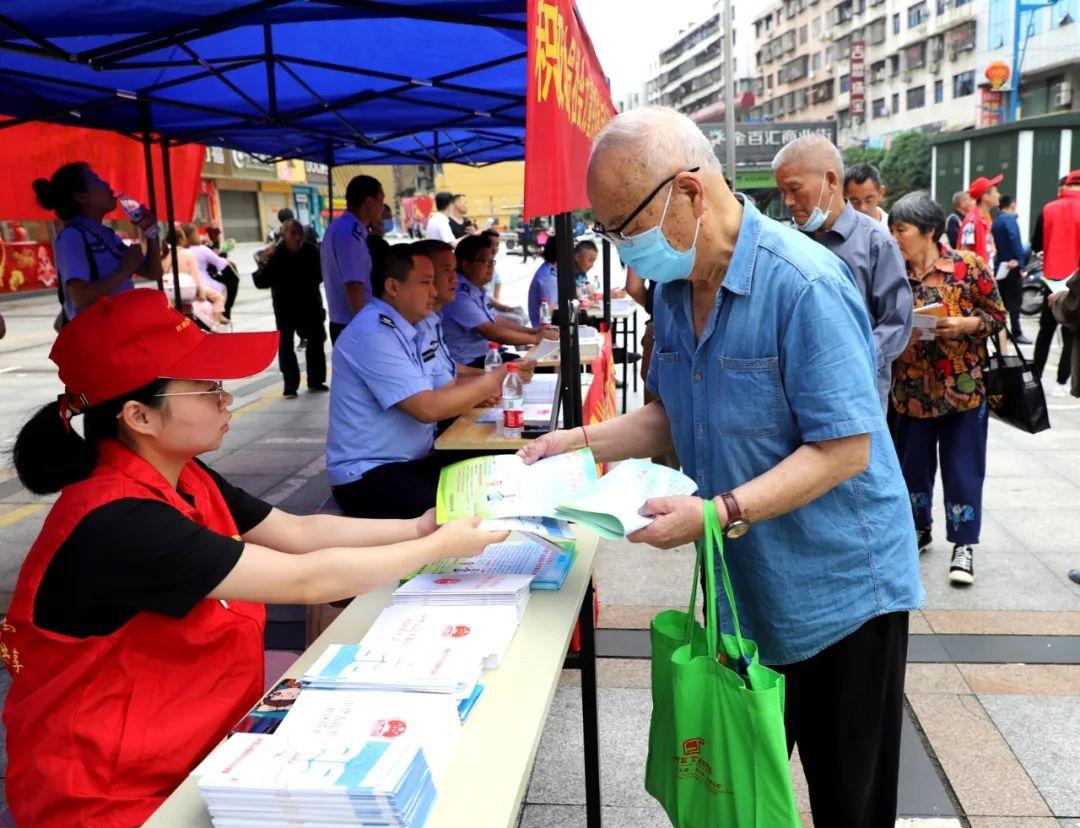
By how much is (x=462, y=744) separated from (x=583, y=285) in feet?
28.5

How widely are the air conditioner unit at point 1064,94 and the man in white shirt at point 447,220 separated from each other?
41.4 meters

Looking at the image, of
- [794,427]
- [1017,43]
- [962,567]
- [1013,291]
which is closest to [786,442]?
[794,427]

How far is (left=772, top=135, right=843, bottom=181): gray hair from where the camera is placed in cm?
352

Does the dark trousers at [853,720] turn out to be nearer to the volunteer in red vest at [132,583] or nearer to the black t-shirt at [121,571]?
the volunteer in red vest at [132,583]

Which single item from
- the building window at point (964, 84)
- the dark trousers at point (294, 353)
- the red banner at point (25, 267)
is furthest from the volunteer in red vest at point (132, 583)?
the building window at point (964, 84)

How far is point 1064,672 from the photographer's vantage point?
10.8 feet

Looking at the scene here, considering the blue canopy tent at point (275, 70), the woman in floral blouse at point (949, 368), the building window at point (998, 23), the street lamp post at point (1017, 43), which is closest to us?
the blue canopy tent at point (275, 70)

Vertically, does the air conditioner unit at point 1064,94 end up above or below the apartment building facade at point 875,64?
below

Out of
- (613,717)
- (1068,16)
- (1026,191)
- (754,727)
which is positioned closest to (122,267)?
(613,717)

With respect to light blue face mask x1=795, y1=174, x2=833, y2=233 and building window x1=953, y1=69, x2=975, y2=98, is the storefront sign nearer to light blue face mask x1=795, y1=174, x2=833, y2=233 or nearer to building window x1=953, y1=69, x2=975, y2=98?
building window x1=953, y1=69, x2=975, y2=98

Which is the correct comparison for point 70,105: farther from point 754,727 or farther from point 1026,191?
point 1026,191

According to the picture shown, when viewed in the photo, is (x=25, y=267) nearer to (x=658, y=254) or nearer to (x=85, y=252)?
(x=85, y=252)

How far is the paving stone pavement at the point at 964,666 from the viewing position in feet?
8.68

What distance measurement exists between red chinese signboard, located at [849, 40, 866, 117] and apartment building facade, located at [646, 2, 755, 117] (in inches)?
1245
